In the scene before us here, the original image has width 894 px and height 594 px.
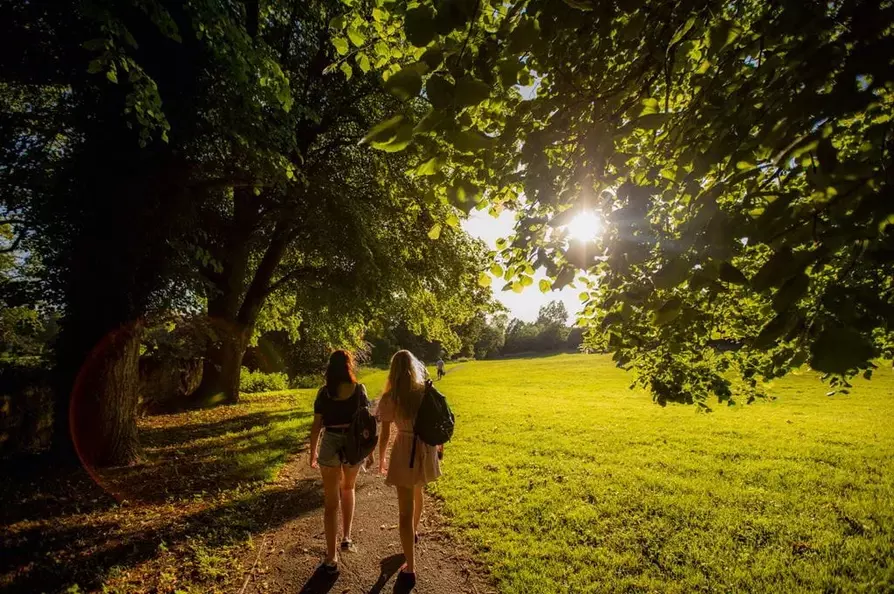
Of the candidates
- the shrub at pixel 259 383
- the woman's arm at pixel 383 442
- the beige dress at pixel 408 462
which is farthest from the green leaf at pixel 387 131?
the shrub at pixel 259 383

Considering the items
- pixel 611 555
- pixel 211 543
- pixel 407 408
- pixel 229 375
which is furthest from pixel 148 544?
pixel 229 375

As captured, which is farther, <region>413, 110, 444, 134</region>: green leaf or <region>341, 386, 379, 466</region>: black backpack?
<region>341, 386, 379, 466</region>: black backpack

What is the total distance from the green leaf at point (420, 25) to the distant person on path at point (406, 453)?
3497mm

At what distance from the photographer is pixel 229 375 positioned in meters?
16.1

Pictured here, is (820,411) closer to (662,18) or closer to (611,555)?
(611,555)

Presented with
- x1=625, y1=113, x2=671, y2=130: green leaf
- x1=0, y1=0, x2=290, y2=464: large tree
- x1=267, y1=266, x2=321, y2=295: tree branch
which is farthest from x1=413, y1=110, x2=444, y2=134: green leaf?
x1=267, y1=266, x2=321, y2=295: tree branch

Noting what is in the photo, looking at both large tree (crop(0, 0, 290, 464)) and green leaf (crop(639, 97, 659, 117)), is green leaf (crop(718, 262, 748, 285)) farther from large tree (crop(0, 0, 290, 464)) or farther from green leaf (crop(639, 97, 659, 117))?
large tree (crop(0, 0, 290, 464))

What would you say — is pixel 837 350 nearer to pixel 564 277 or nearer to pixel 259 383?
pixel 564 277

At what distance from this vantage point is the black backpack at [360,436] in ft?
14.2

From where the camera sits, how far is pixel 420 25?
1281 mm

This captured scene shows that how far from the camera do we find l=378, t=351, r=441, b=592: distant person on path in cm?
422

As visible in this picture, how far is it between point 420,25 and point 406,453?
4.01 meters

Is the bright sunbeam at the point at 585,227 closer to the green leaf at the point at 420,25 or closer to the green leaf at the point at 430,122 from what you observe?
the green leaf at the point at 430,122

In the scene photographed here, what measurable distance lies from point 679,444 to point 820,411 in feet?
34.9
